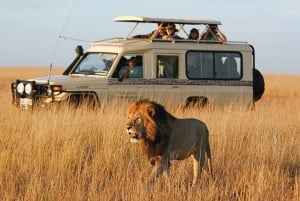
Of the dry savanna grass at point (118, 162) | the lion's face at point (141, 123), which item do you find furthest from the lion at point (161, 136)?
the dry savanna grass at point (118, 162)

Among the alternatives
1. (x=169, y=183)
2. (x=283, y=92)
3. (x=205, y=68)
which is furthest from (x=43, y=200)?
(x=283, y=92)

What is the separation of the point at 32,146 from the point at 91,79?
18.3 ft

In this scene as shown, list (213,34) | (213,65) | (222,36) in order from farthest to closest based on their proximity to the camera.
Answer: (213,34) < (222,36) < (213,65)

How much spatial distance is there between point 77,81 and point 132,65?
1.38 meters

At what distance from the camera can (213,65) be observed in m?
16.1

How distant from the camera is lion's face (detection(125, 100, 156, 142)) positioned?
7.42m

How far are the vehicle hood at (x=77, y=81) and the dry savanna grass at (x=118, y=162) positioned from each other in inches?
64.5

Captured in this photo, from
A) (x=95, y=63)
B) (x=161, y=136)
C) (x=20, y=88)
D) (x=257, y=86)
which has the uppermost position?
(x=95, y=63)

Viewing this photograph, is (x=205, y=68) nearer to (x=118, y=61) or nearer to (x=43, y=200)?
(x=118, y=61)

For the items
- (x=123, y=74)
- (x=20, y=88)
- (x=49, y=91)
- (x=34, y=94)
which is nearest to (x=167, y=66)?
(x=123, y=74)

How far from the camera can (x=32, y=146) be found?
364 inches

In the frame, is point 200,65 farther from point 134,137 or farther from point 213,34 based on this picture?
point 134,137

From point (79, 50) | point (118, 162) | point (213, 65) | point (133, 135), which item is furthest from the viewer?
point (213, 65)

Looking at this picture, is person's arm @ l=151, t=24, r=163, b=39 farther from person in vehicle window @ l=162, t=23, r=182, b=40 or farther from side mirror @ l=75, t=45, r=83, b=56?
side mirror @ l=75, t=45, r=83, b=56
